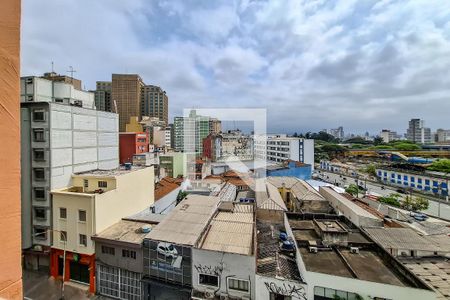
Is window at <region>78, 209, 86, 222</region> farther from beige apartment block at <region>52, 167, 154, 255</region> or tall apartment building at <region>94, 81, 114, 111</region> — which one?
tall apartment building at <region>94, 81, 114, 111</region>

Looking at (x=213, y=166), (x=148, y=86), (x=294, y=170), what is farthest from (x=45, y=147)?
(x=148, y=86)

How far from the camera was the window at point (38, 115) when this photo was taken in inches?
607

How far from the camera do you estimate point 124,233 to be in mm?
14336

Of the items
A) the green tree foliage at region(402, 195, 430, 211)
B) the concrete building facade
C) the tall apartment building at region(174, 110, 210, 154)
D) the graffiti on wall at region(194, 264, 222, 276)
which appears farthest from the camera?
the tall apartment building at region(174, 110, 210, 154)

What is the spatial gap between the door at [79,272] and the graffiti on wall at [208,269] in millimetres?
7990

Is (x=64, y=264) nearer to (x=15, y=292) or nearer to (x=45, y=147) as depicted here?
(x=45, y=147)

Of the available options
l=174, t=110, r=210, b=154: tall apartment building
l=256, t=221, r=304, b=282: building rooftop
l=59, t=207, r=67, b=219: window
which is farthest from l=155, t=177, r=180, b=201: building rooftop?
l=174, t=110, r=210, b=154: tall apartment building

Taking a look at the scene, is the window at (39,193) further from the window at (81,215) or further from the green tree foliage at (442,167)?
the green tree foliage at (442,167)

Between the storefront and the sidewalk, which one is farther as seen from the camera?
the storefront

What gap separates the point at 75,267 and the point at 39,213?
4.15 metres

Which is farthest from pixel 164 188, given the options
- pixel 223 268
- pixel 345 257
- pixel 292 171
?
pixel 292 171

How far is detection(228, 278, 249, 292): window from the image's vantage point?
10336mm

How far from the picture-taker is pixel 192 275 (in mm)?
11211

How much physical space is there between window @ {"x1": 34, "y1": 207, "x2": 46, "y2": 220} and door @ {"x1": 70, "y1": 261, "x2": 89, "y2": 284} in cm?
343
